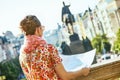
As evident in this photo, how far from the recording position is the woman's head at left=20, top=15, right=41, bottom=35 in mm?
2131

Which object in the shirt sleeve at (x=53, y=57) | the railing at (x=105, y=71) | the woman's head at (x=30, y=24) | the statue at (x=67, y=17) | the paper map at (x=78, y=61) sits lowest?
the statue at (x=67, y=17)

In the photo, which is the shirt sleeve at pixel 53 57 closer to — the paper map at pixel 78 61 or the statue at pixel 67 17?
the paper map at pixel 78 61

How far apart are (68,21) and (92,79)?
25347mm

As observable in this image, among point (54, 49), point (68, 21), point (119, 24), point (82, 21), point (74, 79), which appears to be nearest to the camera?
point (54, 49)

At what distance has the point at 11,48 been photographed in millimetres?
87125

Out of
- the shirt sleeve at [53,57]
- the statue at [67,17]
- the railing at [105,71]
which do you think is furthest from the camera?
the statue at [67,17]

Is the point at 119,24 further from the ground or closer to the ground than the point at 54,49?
closer to the ground

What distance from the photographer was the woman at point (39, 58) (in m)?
2.07

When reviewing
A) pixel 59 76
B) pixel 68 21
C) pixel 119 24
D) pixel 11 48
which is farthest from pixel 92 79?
pixel 11 48

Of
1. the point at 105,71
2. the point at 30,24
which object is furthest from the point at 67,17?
the point at 30,24

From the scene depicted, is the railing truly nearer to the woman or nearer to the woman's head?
the woman

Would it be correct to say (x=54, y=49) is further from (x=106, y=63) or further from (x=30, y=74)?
(x=106, y=63)

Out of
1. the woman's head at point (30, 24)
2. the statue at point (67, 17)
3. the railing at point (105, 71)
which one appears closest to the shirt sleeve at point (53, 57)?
the woman's head at point (30, 24)

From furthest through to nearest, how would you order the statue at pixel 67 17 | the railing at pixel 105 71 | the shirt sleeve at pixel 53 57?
the statue at pixel 67 17
the railing at pixel 105 71
the shirt sleeve at pixel 53 57
